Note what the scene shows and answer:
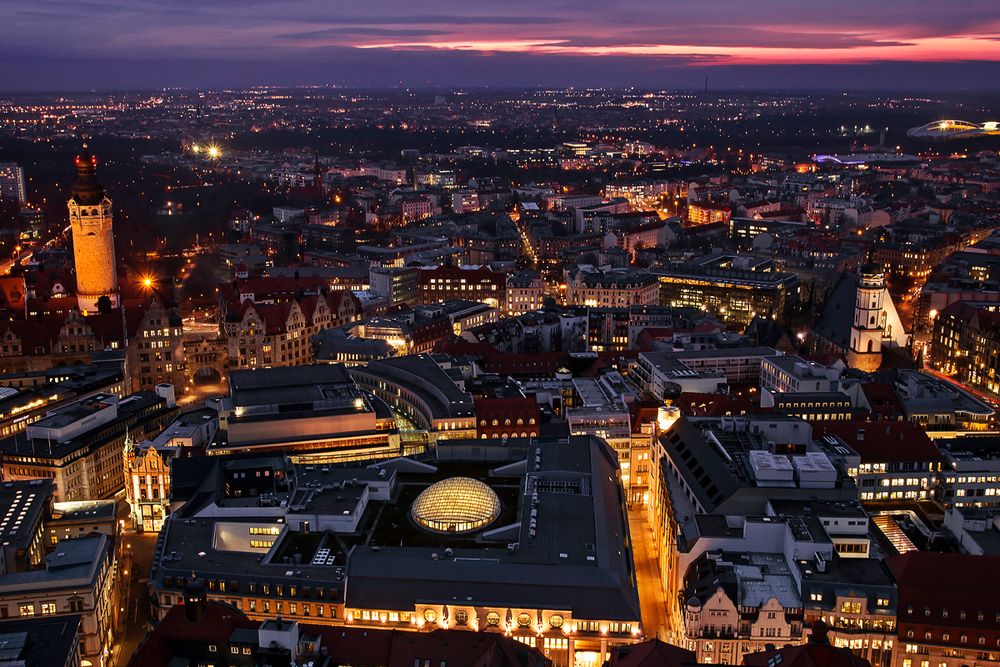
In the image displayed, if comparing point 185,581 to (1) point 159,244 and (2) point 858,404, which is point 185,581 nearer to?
(2) point 858,404

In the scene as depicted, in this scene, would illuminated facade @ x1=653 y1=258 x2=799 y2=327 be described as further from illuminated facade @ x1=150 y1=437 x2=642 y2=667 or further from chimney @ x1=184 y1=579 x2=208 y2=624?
chimney @ x1=184 y1=579 x2=208 y2=624

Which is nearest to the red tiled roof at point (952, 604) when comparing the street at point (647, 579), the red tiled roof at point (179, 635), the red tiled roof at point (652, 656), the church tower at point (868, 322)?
the red tiled roof at point (652, 656)

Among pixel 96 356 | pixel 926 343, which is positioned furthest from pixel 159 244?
pixel 926 343

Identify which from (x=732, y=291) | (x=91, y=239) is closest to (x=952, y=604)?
(x=732, y=291)

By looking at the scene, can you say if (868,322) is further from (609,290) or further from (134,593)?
(134,593)

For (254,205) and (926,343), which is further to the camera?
(254,205)
